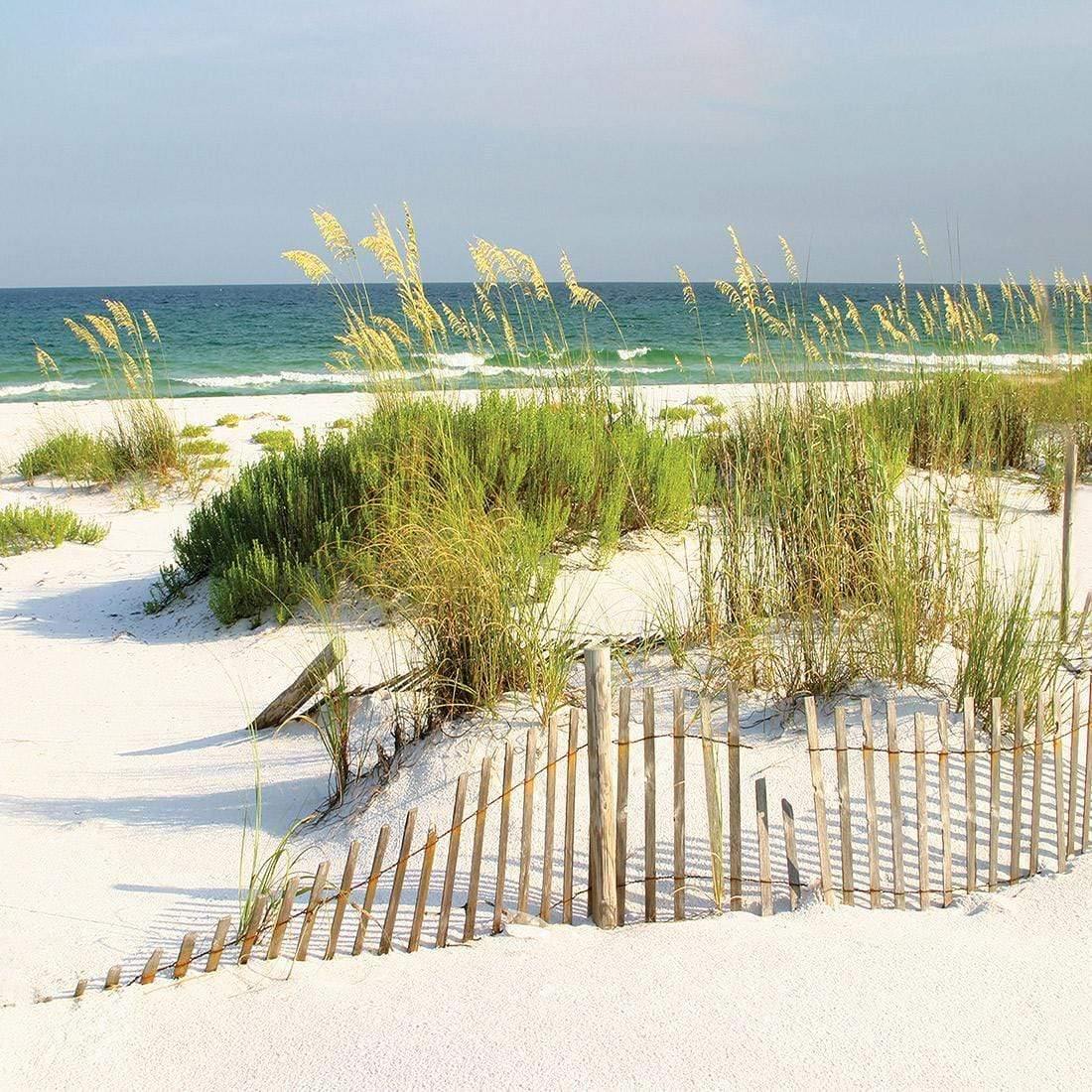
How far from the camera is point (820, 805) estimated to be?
3.02 metres

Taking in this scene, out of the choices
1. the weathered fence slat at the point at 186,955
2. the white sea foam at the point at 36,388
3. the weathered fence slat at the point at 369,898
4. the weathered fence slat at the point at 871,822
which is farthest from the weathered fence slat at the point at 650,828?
the white sea foam at the point at 36,388

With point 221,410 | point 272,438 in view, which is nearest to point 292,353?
point 221,410

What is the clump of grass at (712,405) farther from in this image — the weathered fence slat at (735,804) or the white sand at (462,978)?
Result: the weathered fence slat at (735,804)

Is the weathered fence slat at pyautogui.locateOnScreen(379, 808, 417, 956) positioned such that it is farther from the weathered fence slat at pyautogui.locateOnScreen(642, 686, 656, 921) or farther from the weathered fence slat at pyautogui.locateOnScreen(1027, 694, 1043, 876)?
the weathered fence slat at pyautogui.locateOnScreen(1027, 694, 1043, 876)

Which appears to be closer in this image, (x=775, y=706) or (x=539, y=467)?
(x=775, y=706)

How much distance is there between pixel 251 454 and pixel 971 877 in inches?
381

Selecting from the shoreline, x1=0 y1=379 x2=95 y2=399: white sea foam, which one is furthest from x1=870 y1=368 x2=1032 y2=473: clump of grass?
x1=0 y1=379 x2=95 y2=399: white sea foam

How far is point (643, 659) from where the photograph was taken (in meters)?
4.64

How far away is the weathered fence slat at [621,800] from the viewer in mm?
3020

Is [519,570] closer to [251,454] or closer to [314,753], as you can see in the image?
[314,753]

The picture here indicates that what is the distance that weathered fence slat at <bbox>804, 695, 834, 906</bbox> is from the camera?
118 inches

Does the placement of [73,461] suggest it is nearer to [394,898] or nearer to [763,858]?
[394,898]

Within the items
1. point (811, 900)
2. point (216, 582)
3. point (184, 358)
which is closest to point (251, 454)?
point (216, 582)

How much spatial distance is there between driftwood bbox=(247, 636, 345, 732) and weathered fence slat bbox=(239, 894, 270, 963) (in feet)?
4.67
